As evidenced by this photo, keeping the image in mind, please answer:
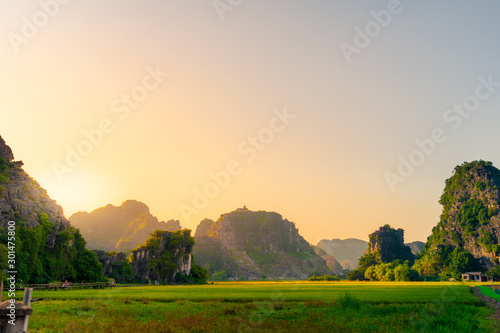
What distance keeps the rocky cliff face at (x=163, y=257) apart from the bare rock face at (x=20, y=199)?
134ft

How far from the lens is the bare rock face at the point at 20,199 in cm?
6362

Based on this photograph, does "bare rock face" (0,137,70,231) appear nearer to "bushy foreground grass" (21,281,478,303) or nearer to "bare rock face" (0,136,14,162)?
"bare rock face" (0,136,14,162)

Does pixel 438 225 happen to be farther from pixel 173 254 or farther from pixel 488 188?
pixel 173 254

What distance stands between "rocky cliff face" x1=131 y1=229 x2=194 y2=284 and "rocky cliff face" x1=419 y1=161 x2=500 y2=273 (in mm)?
101211

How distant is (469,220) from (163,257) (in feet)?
434

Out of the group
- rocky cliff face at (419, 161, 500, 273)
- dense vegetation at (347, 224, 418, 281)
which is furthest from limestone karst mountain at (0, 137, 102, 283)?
rocky cliff face at (419, 161, 500, 273)

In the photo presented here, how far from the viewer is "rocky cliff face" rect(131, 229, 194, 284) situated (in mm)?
113812

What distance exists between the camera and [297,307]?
28281 millimetres

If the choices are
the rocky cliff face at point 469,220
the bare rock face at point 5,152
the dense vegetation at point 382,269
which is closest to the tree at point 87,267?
the bare rock face at point 5,152

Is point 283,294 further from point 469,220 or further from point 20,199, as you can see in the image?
point 469,220

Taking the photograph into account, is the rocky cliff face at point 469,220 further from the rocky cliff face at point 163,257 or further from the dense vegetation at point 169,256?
the rocky cliff face at point 163,257

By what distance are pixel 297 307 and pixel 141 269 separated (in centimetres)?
9551

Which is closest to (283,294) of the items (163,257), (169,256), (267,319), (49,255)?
(267,319)

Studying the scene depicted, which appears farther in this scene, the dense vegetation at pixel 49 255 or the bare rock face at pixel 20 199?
the bare rock face at pixel 20 199
